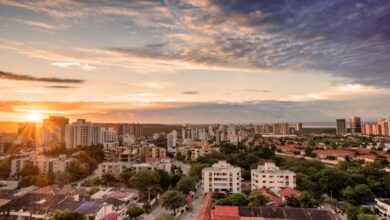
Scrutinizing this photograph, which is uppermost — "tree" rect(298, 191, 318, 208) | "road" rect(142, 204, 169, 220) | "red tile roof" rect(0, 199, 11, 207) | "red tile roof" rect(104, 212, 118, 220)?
"red tile roof" rect(0, 199, 11, 207)

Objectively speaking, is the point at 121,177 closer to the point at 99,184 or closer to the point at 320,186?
the point at 99,184

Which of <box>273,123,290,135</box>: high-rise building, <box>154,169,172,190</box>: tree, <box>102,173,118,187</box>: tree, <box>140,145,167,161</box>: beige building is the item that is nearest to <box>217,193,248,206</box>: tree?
<box>154,169,172,190</box>: tree

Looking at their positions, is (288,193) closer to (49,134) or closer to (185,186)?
(185,186)

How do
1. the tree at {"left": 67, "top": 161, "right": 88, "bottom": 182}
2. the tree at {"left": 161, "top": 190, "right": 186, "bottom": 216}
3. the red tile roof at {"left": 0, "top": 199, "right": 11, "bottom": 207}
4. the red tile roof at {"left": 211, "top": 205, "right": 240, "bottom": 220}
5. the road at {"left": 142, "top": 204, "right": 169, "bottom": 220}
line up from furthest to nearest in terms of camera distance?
the tree at {"left": 67, "top": 161, "right": 88, "bottom": 182}, the road at {"left": 142, "top": 204, "right": 169, "bottom": 220}, the tree at {"left": 161, "top": 190, "right": 186, "bottom": 216}, the red tile roof at {"left": 0, "top": 199, "right": 11, "bottom": 207}, the red tile roof at {"left": 211, "top": 205, "right": 240, "bottom": 220}

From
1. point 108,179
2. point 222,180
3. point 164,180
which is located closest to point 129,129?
point 108,179

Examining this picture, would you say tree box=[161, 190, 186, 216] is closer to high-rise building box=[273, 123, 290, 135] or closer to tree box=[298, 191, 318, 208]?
tree box=[298, 191, 318, 208]

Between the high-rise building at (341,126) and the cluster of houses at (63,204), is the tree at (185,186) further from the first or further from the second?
the high-rise building at (341,126)
